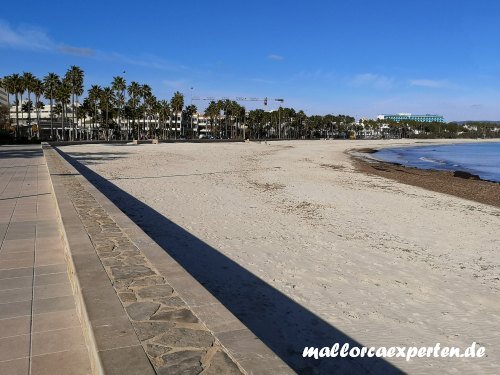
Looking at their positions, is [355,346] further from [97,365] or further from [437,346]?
[97,365]

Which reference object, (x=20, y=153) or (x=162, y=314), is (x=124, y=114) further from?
(x=162, y=314)

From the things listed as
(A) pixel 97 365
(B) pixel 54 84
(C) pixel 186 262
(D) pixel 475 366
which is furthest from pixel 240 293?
(B) pixel 54 84

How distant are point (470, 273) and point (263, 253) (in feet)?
12.6

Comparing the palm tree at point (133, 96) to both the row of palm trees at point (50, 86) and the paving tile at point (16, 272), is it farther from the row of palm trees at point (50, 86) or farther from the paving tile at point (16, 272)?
the paving tile at point (16, 272)

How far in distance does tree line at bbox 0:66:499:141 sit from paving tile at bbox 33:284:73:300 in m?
73.7

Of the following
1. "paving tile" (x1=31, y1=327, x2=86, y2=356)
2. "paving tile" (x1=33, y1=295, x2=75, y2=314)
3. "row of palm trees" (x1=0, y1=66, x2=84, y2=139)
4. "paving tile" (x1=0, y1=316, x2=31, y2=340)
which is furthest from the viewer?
"row of palm trees" (x1=0, y1=66, x2=84, y2=139)

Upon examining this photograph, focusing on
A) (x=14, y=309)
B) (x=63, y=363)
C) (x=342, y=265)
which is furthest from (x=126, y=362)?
(x=342, y=265)

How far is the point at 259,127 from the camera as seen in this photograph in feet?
494

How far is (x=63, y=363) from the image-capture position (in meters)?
3.51

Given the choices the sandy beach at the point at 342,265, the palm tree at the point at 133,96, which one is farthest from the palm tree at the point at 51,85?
the sandy beach at the point at 342,265

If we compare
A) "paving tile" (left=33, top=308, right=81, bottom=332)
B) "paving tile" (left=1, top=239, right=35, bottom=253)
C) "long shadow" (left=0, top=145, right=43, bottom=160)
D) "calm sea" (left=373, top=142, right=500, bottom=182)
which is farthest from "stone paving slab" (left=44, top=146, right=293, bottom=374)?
"calm sea" (left=373, top=142, right=500, bottom=182)

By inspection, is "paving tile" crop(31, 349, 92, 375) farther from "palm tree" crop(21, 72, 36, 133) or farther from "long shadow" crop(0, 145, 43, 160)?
"palm tree" crop(21, 72, 36, 133)

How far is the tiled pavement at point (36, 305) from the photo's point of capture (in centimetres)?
357

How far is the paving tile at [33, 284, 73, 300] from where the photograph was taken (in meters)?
4.96
